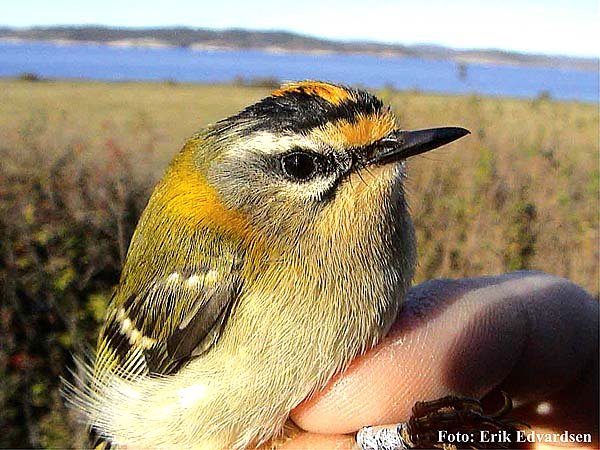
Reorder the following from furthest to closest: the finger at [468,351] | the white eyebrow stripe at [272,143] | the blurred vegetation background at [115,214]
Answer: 1. the blurred vegetation background at [115,214]
2. the finger at [468,351]
3. the white eyebrow stripe at [272,143]

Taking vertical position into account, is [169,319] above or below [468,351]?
above

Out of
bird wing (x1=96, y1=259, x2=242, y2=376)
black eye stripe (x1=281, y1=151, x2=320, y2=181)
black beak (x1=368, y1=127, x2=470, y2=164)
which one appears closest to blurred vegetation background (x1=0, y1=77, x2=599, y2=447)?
black beak (x1=368, y1=127, x2=470, y2=164)

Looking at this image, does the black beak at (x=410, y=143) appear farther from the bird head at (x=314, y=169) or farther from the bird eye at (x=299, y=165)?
the bird eye at (x=299, y=165)

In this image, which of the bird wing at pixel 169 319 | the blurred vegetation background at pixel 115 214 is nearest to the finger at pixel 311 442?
the bird wing at pixel 169 319

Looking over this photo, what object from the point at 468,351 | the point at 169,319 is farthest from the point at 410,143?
the point at 169,319

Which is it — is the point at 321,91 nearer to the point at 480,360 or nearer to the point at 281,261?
the point at 281,261

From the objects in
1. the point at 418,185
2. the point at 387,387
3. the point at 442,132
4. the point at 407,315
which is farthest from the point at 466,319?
the point at 418,185

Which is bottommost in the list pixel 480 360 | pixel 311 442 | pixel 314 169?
pixel 311 442

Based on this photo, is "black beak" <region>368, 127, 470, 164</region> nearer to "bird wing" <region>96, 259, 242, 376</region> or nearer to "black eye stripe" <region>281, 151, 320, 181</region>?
"black eye stripe" <region>281, 151, 320, 181</region>
